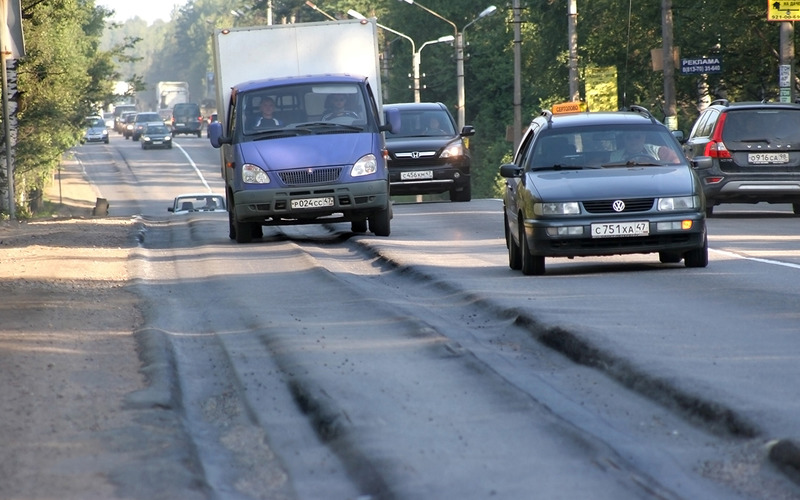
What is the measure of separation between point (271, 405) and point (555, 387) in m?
1.46

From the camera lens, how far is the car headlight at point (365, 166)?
2000 cm

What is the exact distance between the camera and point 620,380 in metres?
7.89

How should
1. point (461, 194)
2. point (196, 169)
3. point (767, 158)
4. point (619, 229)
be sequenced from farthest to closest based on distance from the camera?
point (196, 169) → point (461, 194) → point (767, 158) → point (619, 229)

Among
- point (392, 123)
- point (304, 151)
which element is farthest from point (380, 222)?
point (304, 151)

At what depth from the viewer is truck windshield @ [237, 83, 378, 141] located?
66.5ft

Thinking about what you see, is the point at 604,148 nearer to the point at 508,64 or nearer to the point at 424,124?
the point at 424,124

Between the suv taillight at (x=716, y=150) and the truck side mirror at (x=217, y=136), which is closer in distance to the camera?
the truck side mirror at (x=217, y=136)

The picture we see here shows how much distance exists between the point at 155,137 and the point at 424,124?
232 feet

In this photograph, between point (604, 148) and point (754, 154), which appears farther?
point (754, 154)

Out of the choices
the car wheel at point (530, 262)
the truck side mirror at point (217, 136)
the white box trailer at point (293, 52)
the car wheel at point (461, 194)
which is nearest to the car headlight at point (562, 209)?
the car wheel at point (530, 262)

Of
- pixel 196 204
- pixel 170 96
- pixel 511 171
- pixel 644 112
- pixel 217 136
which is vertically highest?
pixel 170 96

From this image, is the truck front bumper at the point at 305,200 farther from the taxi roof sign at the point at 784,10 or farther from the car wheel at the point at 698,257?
the taxi roof sign at the point at 784,10

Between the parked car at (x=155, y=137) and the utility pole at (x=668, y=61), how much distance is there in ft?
205

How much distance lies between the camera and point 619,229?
13727 millimetres
